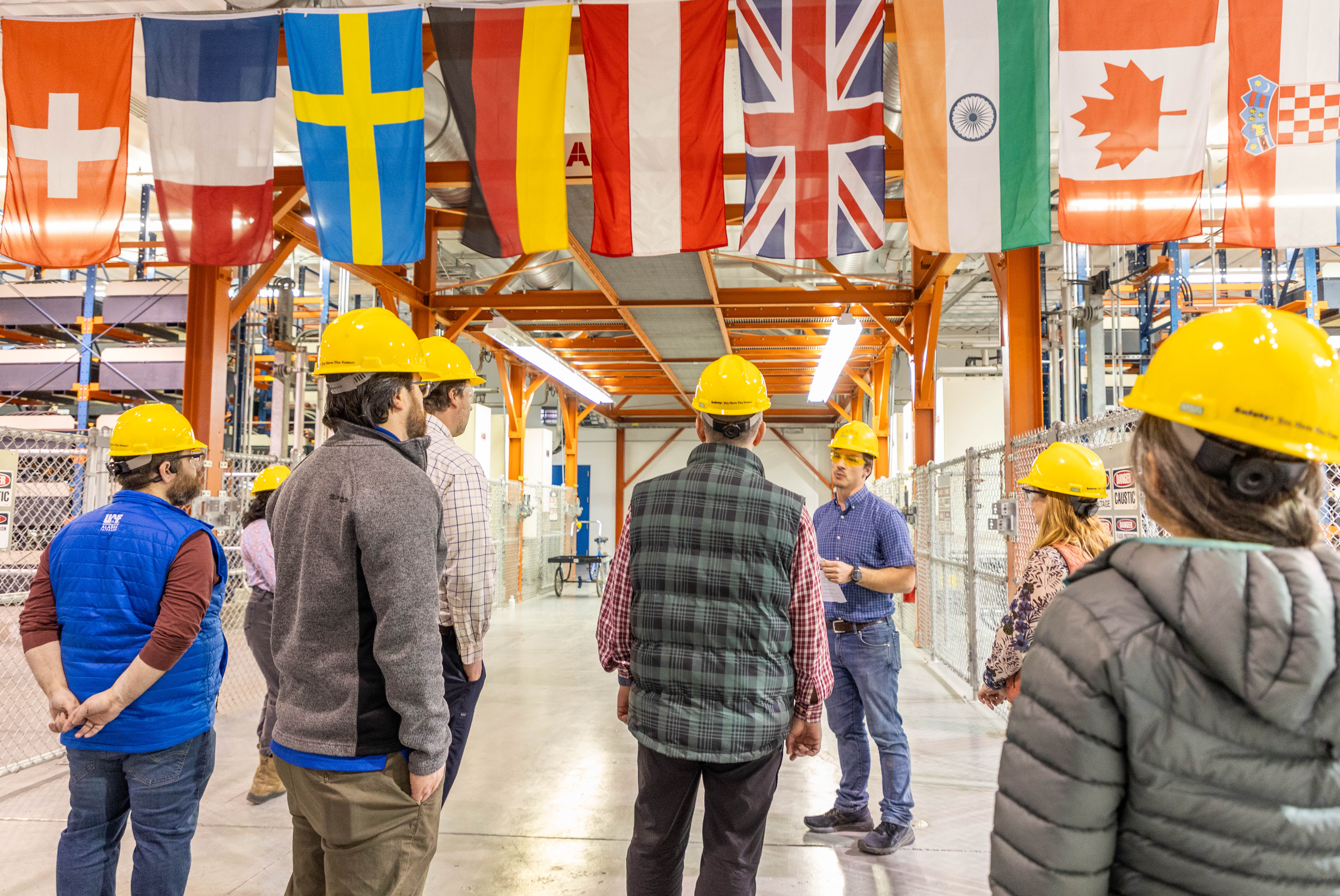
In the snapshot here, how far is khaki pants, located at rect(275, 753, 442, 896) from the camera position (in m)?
1.92

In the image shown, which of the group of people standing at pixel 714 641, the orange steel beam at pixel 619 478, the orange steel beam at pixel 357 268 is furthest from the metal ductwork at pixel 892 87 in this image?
Answer: the orange steel beam at pixel 619 478

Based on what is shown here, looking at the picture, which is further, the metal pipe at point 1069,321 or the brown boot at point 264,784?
the metal pipe at point 1069,321

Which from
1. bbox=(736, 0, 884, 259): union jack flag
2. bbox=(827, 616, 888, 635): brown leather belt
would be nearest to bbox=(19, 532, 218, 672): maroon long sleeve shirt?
bbox=(827, 616, 888, 635): brown leather belt

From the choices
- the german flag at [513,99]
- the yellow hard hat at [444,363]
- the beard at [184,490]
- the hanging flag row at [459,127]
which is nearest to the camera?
the beard at [184,490]

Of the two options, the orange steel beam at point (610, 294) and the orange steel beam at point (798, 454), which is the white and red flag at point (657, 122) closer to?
the orange steel beam at point (610, 294)

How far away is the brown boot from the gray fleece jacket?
3215 millimetres

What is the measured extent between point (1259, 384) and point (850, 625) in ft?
10.5

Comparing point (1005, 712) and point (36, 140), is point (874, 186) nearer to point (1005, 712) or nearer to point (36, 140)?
point (1005, 712)

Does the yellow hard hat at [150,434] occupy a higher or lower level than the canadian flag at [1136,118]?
lower

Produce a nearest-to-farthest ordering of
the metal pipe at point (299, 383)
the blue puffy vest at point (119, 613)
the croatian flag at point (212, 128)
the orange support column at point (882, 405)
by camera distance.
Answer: the blue puffy vest at point (119, 613) → the croatian flag at point (212, 128) → the metal pipe at point (299, 383) → the orange support column at point (882, 405)

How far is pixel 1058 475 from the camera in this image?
3100 mm

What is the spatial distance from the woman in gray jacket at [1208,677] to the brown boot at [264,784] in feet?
15.4

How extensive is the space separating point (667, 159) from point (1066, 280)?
363cm

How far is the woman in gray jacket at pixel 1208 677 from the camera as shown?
98 centimetres
